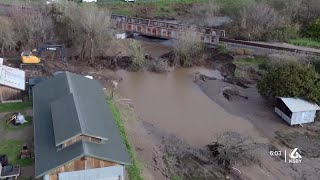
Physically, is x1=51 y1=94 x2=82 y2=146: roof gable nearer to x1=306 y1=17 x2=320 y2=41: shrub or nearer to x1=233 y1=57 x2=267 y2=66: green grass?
x1=233 y1=57 x2=267 y2=66: green grass

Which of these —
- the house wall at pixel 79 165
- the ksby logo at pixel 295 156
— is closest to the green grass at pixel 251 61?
the ksby logo at pixel 295 156

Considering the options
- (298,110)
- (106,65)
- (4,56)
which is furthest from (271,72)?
(4,56)

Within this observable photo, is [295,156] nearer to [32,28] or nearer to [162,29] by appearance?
[162,29]

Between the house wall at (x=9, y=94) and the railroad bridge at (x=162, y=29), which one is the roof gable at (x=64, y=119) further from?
the railroad bridge at (x=162, y=29)

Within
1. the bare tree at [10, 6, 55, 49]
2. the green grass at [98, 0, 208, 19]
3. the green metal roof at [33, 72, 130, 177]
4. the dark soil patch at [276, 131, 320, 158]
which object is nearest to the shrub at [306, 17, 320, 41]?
the green grass at [98, 0, 208, 19]

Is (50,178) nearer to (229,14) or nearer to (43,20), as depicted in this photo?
(43,20)

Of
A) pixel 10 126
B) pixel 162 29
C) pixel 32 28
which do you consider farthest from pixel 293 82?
pixel 32 28
